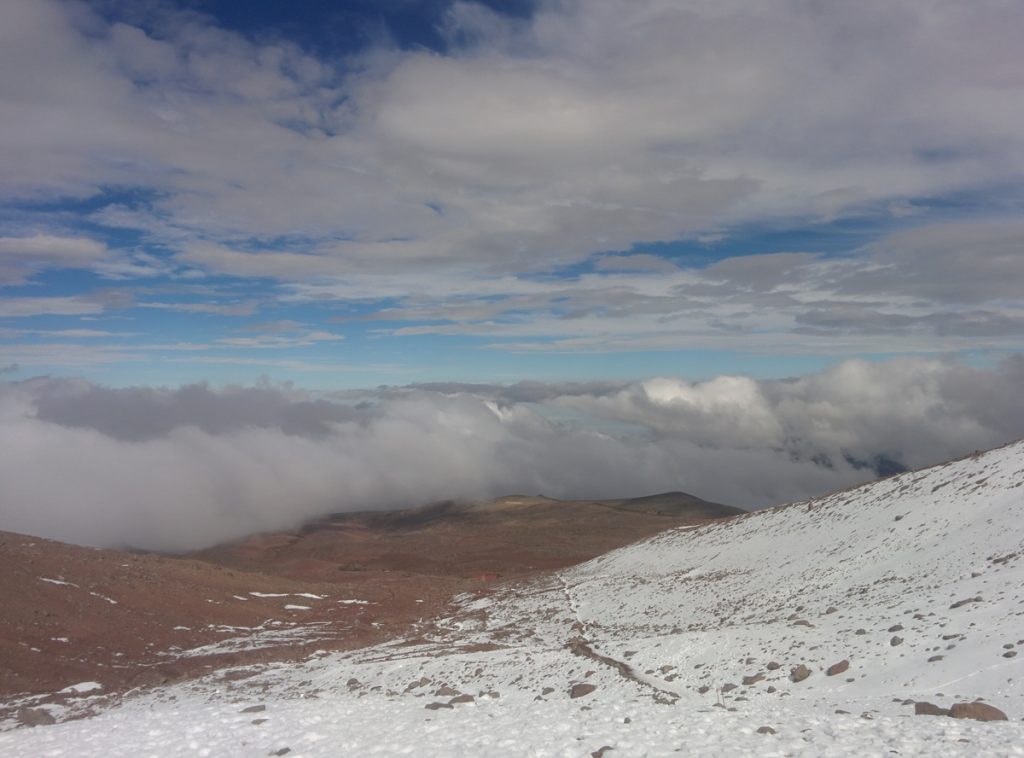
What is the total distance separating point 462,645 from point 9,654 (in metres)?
13.0

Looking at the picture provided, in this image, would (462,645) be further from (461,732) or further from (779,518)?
(779,518)

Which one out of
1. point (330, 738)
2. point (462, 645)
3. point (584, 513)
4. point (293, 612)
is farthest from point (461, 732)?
point (584, 513)

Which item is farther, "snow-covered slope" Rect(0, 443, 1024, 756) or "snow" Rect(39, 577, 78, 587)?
"snow" Rect(39, 577, 78, 587)

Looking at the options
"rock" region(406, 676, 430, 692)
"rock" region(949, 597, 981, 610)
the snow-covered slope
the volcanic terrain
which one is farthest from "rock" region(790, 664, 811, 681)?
the volcanic terrain

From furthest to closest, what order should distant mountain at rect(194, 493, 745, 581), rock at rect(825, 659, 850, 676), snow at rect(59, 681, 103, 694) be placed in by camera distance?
distant mountain at rect(194, 493, 745, 581), snow at rect(59, 681, 103, 694), rock at rect(825, 659, 850, 676)

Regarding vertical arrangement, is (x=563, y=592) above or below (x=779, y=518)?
below

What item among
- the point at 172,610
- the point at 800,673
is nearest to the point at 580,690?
the point at 800,673

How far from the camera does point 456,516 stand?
4747 inches

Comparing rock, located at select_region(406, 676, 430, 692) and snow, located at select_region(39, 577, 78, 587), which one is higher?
snow, located at select_region(39, 577, 78, 587)

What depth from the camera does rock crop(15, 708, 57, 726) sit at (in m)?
15.4

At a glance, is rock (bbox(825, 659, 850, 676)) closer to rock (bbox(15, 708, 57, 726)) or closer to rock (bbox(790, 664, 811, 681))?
rock (bbox(790, 664, 811, 681))

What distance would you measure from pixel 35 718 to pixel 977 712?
57.7 ft

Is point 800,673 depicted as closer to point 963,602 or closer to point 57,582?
point 963,602

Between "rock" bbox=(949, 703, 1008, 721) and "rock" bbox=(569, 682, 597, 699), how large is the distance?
6.89 m
